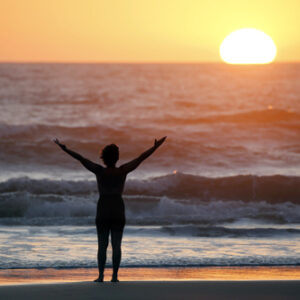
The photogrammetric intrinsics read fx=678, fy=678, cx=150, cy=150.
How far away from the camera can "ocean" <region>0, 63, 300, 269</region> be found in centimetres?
1053

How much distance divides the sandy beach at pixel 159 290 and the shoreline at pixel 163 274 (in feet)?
3.01

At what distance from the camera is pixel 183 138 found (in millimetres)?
29016

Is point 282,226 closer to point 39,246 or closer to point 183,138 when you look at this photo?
point 39,246

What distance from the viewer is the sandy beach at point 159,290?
6.63m

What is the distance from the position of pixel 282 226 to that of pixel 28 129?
59.6 ft

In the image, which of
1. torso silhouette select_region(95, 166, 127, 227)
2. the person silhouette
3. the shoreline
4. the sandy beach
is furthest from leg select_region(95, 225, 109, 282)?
the shoreline

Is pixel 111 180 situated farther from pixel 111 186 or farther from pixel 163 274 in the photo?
pixel 163 274

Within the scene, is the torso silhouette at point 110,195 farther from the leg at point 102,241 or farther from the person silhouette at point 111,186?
the leg at point 102,241

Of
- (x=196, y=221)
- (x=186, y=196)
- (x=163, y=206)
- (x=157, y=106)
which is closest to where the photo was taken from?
(x=196, y=221)

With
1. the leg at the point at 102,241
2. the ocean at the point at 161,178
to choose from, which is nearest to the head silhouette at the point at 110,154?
the leg at the point at 102,241

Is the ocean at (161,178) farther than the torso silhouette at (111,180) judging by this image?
Yes

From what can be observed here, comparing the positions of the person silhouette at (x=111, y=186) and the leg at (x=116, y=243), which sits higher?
the person silhouette at (x=111, y=186)

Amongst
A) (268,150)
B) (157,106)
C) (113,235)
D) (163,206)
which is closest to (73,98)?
(157,106)

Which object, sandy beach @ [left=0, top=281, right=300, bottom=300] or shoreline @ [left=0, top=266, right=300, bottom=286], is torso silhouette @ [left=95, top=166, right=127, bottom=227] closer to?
sandy beach @ [left=0, top=281, right=300, bottom=300]
